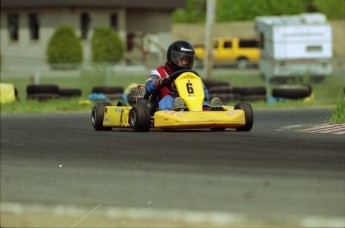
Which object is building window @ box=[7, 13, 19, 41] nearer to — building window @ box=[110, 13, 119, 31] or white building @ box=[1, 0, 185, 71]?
white building @ box=[1, 0, 185, 71]

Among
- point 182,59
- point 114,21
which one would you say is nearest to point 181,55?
point 182,59

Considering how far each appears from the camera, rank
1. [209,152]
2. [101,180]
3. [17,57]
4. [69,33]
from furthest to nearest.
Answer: [17,57] → [69,33] → [101,180] → [209,152]

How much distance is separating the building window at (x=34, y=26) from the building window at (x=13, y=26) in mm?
2023

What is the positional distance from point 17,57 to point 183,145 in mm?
137850

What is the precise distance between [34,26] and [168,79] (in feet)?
467

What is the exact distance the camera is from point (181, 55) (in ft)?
39.4

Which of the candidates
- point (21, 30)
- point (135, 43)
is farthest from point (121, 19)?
point (21, 30)

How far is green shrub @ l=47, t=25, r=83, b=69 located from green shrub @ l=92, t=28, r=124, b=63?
339 centimetres

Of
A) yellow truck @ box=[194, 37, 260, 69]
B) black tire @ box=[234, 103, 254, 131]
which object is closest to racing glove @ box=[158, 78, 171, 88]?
black tire @ box=[234, 103, 254, 131]

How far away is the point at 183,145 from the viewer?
1138cm

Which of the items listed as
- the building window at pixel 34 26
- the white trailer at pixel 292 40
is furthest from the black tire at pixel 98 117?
the building window at pixel 34 26

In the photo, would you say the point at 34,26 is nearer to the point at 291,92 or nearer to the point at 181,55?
the point at 291,92

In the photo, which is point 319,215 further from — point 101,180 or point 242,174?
point 101,180

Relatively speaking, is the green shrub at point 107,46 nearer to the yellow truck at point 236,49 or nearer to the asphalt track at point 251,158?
the yellow truck at point 236,49
